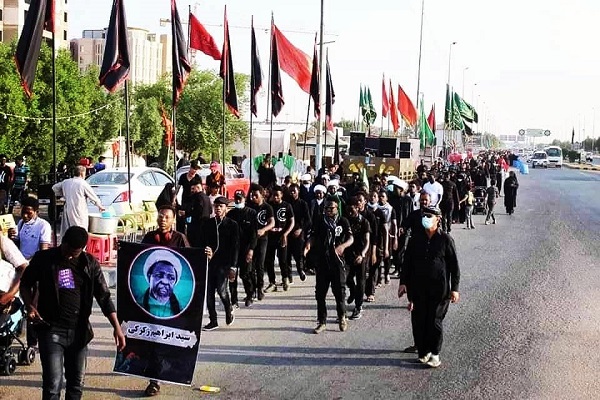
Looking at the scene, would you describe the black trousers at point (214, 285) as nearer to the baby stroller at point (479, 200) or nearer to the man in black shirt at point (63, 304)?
the man in black shirt at point (63, 304)

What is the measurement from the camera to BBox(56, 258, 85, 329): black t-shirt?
6523 mm

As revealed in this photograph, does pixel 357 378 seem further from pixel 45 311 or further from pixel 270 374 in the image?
pixel 45 311

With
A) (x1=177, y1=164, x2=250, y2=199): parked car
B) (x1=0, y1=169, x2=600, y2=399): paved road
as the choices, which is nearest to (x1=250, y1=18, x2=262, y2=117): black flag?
(x1=177, y1=164, x2=250, y2=199): parked car

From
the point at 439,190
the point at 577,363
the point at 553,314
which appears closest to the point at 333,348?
the point at 577,363

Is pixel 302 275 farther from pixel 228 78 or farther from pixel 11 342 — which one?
pixel 228 78

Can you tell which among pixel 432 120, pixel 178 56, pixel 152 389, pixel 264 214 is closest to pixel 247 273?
pixel 264 214

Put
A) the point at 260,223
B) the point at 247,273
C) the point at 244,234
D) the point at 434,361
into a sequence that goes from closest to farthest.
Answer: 1. the point at 434,361
2. the point at 244,234
3. the point at 247,273
4. the point at 260,223

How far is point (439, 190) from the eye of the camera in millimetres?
19516

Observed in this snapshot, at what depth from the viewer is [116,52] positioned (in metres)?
15.3

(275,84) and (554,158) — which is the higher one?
(275,84)

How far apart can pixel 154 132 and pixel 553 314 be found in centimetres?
4424

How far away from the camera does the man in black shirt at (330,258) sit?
10.7m

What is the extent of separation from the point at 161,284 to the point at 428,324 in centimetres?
297

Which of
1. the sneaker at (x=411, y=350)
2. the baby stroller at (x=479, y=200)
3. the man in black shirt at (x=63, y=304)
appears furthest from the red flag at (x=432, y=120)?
the man in black shirt at (x=63, y=304)
